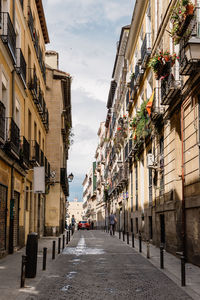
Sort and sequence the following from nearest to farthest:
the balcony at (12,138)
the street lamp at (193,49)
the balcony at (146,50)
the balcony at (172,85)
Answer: the street lamp at (193,49)
the balcony at (12,138)
the balcony at (172,85)
the balcony at (146,50)

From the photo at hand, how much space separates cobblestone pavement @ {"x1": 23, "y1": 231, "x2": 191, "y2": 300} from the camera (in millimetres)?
8312

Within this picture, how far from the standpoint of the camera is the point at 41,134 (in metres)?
27.0

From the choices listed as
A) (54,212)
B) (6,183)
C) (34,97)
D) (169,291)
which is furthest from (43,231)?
(169,291)

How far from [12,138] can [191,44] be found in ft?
23.0

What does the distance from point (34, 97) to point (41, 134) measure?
5813 millimetres

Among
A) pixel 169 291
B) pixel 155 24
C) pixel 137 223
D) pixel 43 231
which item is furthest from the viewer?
pixel 43 231

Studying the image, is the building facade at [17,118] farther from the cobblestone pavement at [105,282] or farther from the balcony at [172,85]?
the balcony at [172,85]

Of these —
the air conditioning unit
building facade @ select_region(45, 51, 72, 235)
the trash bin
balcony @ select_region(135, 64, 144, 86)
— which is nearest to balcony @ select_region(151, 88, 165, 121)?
the air conditioning unit

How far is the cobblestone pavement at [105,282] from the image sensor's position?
27.3ft

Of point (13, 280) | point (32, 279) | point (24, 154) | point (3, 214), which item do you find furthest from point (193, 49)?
point (24, 154)

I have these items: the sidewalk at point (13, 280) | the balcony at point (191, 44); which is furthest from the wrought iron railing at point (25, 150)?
the balcony at point (191, 44)

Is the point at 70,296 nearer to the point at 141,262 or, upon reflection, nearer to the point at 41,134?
the point at 141,262

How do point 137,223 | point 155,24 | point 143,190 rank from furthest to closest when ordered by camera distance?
point 137,223
point 143,190
point 155,24

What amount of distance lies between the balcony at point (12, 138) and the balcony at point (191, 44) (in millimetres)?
5746
